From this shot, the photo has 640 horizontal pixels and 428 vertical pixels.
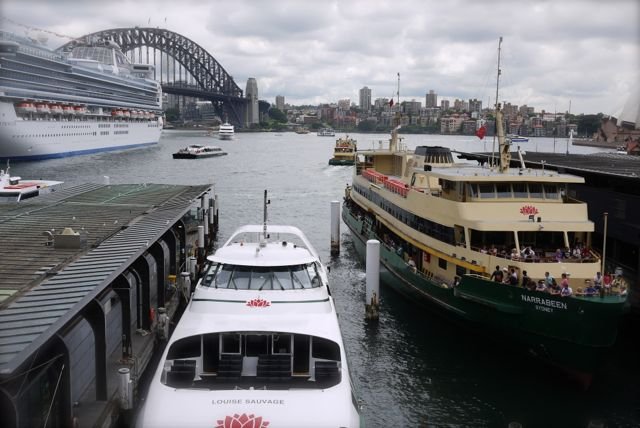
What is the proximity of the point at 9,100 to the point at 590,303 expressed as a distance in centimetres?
9007

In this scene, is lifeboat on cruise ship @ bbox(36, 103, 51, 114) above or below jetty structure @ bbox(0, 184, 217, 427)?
above

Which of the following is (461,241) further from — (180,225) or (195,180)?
(195,180)

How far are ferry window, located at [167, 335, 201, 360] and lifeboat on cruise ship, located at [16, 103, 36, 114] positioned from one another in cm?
9125

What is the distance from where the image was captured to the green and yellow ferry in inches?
727

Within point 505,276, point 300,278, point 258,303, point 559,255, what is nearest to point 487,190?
point 559,255

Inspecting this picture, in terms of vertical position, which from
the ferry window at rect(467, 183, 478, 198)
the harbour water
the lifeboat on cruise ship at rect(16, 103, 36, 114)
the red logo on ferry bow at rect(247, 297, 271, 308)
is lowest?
the harbour water

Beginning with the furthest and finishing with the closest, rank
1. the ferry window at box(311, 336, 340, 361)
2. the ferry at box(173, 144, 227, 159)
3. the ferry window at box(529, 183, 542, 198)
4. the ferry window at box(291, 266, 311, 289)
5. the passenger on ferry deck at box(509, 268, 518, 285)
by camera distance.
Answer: the ferry at box(173, 144, 227, 159), the ferry window at box(529, 183, 542, 198), the passenger on ferry deck at box(509, 268, 518, 285), the ferry window at box(291, 266, 311, 289), the ferry window at box(311, 336, 340, 361)

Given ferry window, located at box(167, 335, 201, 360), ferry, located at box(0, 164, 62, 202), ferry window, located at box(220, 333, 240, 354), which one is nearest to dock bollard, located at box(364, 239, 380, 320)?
ferry window, located at box(220, 333, 240, 354)

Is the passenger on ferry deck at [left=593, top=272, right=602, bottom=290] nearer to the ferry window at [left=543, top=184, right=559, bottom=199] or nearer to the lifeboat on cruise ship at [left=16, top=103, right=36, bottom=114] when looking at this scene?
the ferry window at [left=543, top=184, right=559, bottom=199]

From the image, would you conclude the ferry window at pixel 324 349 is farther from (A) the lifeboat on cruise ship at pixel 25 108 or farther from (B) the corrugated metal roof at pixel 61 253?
(A) the lifeboat on cruise ship at pixel 25 108

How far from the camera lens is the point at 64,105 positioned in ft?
344

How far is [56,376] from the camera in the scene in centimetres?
1208

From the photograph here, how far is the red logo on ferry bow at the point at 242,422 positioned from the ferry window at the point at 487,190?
15.5 metres

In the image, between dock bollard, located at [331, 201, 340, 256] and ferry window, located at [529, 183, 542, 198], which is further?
dock bollard, located at [331, 201, 340, 256]
